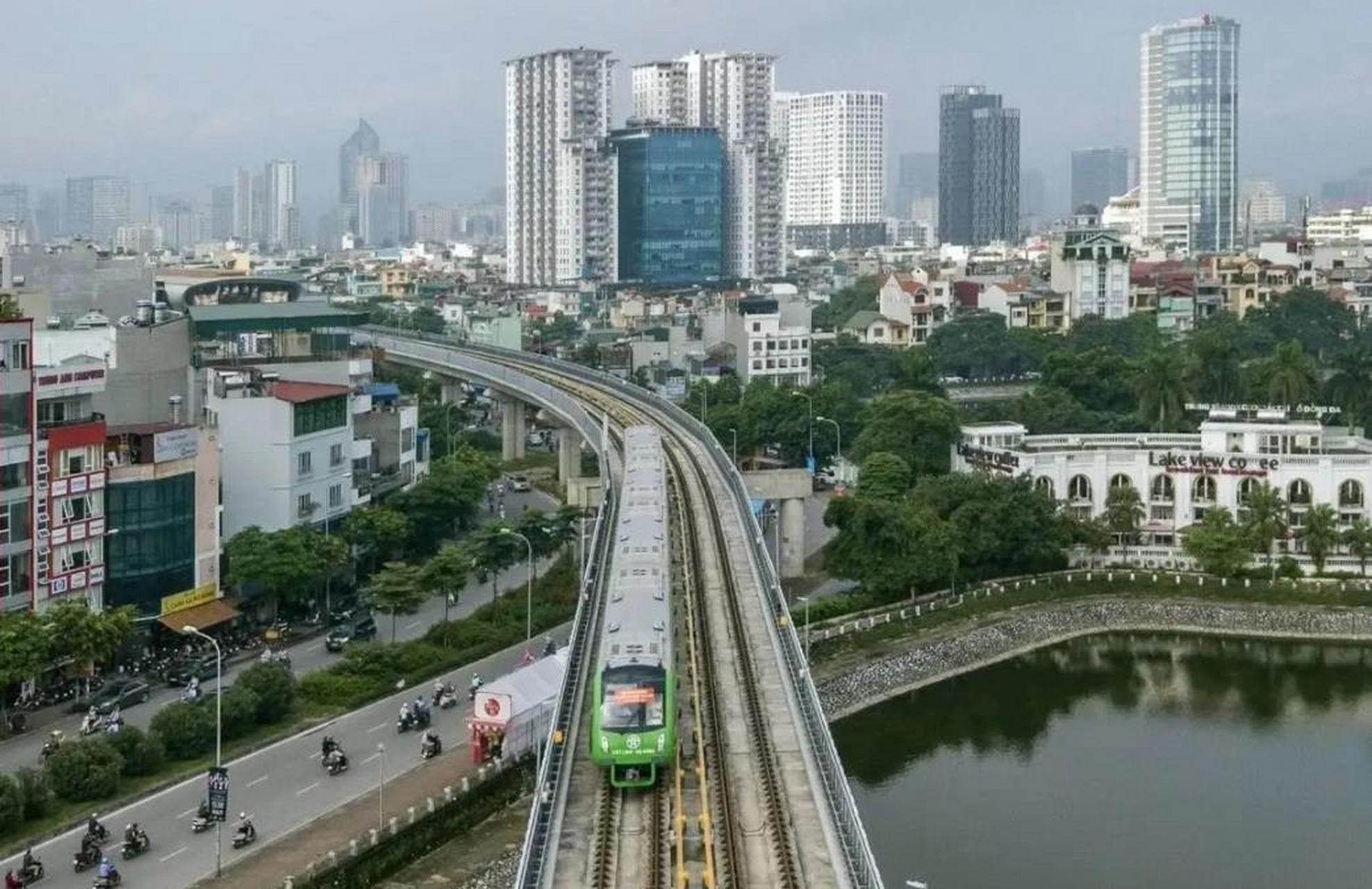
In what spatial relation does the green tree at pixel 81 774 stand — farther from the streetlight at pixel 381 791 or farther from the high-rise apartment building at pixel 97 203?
the high-rise apartment building at pixel 97 203

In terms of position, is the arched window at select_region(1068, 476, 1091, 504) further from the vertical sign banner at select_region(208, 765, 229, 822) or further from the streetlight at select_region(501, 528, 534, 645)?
the vertical sign banner at select_region(208, 765, 229, 822)

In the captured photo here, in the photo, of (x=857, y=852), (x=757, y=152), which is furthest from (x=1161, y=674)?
(x=757, y=152)

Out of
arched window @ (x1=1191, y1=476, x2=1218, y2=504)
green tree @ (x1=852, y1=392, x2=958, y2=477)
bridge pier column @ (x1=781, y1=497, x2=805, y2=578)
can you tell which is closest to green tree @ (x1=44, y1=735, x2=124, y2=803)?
bridge pier column @ (x1=781, y1=497, x2=805, y2=578)

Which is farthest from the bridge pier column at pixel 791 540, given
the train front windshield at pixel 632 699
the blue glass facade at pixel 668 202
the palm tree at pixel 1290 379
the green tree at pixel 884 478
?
the blue glass facade at pixel 668 202

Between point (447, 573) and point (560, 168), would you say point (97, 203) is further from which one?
point (447, 573)

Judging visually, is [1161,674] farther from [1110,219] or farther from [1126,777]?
[1110,219]

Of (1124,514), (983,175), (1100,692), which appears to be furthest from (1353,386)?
(983,175)
